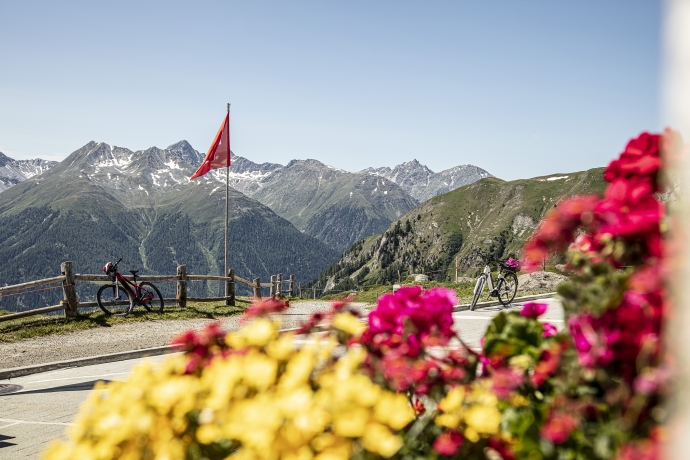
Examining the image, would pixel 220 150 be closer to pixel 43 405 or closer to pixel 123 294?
pixel 123 294

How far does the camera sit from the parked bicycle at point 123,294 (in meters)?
17.0

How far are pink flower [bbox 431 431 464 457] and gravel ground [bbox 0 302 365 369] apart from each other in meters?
7.97

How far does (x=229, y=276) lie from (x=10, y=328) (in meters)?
9.57

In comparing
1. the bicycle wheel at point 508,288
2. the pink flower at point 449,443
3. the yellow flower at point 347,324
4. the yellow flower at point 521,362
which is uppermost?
the yellow flower at point 347,324

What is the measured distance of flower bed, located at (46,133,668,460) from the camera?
1342 millimetres

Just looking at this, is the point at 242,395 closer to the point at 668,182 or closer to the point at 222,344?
the point at 222,344

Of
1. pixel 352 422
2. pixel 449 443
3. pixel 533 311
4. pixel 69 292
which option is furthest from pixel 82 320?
pixel 352 422

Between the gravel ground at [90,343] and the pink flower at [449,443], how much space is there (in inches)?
314

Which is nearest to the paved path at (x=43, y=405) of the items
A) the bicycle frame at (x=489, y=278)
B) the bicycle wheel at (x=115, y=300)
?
the bicycle wheel at (x=115, y=300)

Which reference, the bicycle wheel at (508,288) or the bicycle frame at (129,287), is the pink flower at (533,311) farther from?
the bicycle frame at (129,287)

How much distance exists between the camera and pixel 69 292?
622 inches

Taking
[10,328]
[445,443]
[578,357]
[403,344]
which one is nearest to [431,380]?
[403,344]

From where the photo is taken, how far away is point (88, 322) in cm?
1561

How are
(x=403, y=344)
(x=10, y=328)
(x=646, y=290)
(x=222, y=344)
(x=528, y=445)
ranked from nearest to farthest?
(x=646, y=290) → (x=528, y=445) → (x=403, y=344) → (x=222, y=344) → (x=10, y=328)
